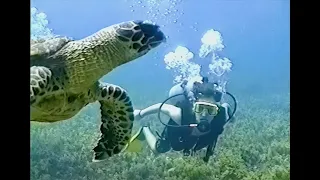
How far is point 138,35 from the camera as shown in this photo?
1729 millimetres

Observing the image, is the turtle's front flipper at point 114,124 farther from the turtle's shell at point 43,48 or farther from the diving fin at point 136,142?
the turtle's shell at point 43,48

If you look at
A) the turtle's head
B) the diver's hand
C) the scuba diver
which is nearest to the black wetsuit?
the scuba diver

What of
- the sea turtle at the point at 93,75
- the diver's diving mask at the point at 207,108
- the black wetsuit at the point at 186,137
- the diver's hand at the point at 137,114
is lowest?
the black wetsuit at the point at 186,137

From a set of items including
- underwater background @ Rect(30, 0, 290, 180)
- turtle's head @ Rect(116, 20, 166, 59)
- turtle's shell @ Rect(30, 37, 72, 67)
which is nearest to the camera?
turtle's shell @ Rect(30, 37, 72, 67)

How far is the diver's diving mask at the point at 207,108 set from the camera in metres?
2.00

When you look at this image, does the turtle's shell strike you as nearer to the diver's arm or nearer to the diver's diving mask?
the diver's arm

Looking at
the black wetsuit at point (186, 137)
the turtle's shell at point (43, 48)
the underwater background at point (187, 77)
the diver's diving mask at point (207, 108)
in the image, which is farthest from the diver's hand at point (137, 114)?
the turtle's shell at point (43, 48)

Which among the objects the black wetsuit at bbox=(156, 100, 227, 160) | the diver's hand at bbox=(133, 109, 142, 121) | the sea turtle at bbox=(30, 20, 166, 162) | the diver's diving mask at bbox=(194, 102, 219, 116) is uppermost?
the sea turtle at bbox=(30, 20, 166, 162)

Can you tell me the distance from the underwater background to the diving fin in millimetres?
23

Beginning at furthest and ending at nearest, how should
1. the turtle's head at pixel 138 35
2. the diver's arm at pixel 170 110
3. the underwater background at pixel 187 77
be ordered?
the diver's arm at pixel 170 110 → the underwater background at pixel 187 77 → the turtle's head at pixel 138 35

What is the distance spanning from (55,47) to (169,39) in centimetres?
49

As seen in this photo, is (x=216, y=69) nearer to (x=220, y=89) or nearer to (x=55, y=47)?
(x=220, y=89)

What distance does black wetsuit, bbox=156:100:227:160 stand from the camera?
1986 mm
